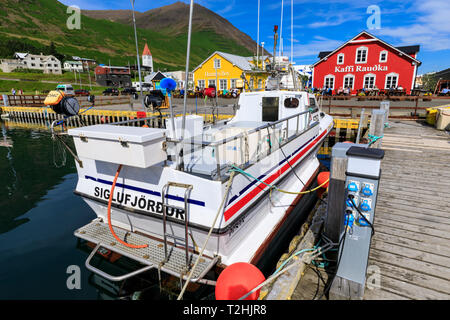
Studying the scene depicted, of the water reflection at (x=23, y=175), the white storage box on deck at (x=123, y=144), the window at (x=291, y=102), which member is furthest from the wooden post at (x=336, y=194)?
the water reflection at (x=23, y=175)

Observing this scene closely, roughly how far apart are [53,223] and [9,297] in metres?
2.60

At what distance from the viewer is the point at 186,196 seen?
3.67m

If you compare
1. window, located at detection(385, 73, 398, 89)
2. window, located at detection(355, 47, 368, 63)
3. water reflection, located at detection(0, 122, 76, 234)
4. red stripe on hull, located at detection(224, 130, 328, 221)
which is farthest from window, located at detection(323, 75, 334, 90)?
water reflection, located at detection(0, 122, 76, 234)

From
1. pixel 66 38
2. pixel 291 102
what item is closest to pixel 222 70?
pixel 291 102

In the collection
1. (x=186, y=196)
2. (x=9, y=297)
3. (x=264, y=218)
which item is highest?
(x=186, y=196)

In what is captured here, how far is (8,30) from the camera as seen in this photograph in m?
119

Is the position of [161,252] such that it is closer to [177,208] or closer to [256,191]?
[177,208]

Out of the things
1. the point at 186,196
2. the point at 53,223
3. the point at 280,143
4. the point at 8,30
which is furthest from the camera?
the point at 8,30

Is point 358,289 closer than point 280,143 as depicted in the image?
Yes

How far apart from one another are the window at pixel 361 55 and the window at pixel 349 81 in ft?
5.71
